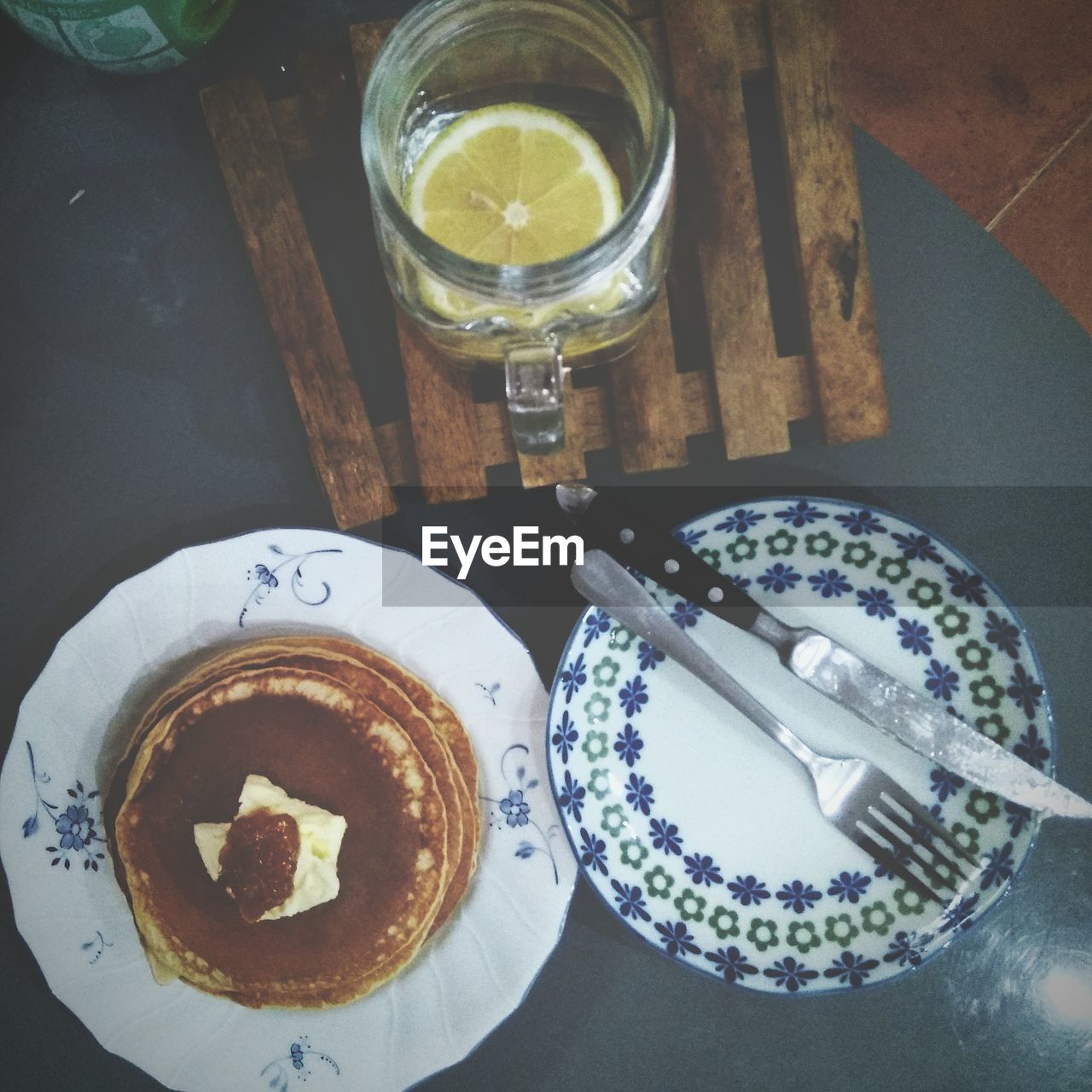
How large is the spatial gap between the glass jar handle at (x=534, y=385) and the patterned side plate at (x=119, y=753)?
0.29 meters

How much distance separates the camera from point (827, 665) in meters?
1.00

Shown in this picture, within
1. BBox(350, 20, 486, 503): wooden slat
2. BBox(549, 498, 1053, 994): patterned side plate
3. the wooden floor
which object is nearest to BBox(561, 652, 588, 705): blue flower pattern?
BBox(549, 498, 1053, 994): patterned side plate

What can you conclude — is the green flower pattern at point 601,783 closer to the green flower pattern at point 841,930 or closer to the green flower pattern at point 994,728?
the green flower pattern at point 841,930

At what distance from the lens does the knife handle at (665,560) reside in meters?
0.99

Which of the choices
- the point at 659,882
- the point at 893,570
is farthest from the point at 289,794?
the point at 893,570

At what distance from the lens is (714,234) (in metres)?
0.97

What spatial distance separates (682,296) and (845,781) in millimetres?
574

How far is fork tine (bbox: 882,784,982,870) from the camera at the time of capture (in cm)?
101

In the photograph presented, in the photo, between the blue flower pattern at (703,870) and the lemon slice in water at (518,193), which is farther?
the blue flower pattern at (703,870)

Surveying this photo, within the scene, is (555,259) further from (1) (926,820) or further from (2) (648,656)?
(1) (926,820)

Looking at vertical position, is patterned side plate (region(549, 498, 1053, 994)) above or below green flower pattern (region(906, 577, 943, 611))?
below

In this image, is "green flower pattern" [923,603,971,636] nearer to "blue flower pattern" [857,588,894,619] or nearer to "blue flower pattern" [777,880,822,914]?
"blue flower pattern" [857,588,894,619]

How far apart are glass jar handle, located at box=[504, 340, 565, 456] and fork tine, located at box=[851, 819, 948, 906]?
59 cm

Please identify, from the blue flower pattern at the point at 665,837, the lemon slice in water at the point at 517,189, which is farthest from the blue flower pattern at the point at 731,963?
the lemon slice in water at the point at 517,189
